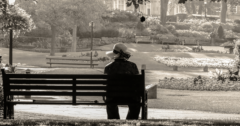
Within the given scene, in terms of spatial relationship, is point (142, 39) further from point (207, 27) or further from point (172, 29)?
point (207, 27)

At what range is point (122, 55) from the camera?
8094mm

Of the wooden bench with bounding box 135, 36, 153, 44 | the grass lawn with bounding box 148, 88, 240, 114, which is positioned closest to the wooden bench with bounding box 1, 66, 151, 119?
the grass lawn with bounding box 148, 88, 240, 114

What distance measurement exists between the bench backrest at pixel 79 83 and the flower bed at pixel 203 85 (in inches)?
454

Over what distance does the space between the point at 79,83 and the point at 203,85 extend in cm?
1216

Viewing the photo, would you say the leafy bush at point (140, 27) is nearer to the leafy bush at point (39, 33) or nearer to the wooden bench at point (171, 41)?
the wooden bench at point (171, 41)

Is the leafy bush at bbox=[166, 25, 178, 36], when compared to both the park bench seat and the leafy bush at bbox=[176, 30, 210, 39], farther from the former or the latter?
the park bench seat

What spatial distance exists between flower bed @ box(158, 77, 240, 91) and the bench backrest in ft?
37.9

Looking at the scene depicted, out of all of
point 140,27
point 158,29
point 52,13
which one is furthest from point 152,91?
point 158,29

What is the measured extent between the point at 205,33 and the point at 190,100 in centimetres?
5016

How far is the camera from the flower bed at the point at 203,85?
19484 millimetres

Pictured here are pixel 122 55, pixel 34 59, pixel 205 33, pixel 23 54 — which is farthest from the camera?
pixel 205 33

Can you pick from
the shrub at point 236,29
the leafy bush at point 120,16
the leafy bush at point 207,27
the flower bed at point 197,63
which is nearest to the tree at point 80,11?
the flower bed at point 197,63

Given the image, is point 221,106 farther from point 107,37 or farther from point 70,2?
point 107,37

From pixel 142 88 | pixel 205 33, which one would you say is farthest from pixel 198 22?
pixel 142 88
